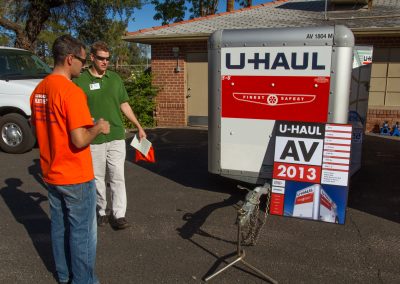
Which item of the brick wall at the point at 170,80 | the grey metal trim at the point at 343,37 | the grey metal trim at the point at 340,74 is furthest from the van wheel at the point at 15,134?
the grey metal trim at the point at 343,37

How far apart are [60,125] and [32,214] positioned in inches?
106

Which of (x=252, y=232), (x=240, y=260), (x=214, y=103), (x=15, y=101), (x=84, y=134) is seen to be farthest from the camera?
(x=15, y=101)

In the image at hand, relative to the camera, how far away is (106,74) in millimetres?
4129

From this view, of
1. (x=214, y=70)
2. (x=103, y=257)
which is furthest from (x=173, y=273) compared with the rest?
(x=214, y=70)

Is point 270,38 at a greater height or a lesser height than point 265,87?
greater

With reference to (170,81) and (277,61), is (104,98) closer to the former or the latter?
(277,61)

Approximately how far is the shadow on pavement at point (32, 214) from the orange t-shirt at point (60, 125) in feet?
4.04

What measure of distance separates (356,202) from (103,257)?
11.2 feet

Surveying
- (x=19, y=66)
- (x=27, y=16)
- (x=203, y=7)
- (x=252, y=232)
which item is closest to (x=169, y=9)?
(x=203, y=7)

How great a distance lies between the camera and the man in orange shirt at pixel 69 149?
2627mm

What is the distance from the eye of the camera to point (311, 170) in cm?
435

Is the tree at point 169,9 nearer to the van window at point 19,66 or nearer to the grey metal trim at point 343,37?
A: the van window at point 19,66

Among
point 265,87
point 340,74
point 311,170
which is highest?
point 340,74

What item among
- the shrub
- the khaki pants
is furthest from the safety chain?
the shrub
